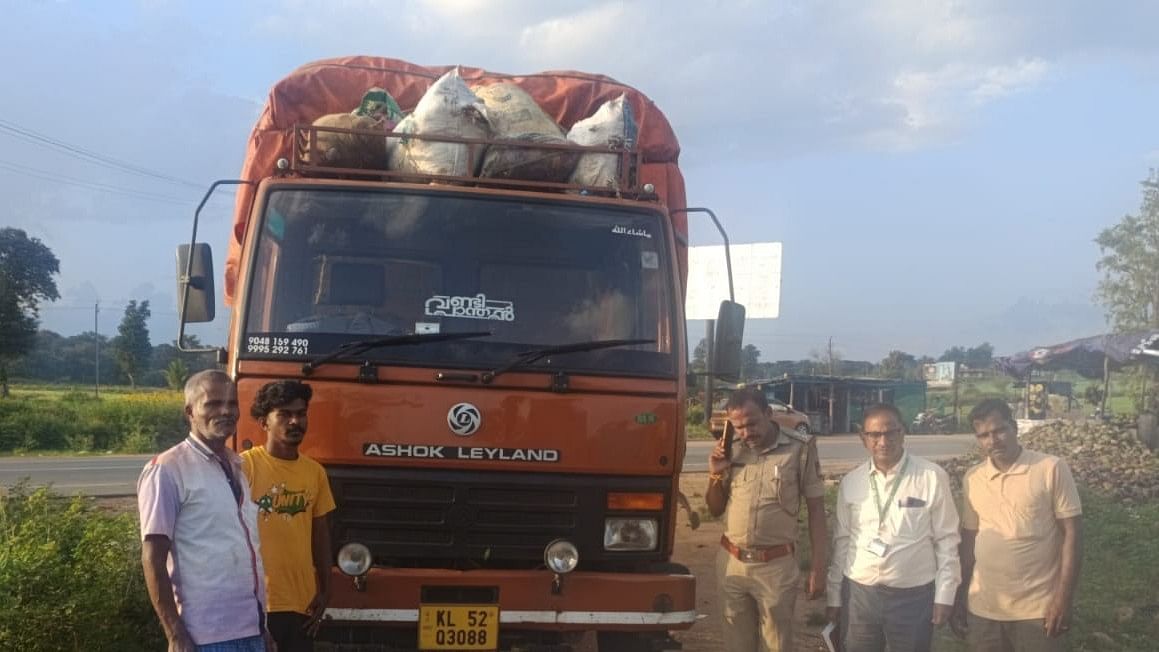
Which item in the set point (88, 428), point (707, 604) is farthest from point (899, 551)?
point (88, 428)

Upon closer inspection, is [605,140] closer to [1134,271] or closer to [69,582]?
[69,582]

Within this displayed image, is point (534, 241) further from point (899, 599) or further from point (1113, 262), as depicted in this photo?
point (1113, 262)

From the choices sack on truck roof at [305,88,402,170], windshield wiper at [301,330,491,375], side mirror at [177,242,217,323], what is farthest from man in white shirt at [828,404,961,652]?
side mirror at [177,242,217,323]

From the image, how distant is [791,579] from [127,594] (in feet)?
10.8

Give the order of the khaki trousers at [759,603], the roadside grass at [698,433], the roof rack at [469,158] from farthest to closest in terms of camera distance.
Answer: the roadside grass at [698,433] < the roof rack at [469,158] < the khaki trousers at [759,603]

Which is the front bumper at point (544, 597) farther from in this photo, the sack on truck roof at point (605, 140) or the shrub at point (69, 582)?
the sack on truck roof at point (605, 140)

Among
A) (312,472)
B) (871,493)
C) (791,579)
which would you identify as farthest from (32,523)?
(871,493)

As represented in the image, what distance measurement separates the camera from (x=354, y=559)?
418 cm

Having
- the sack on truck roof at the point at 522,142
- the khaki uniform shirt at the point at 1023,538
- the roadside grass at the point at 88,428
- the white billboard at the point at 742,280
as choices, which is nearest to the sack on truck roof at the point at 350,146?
the sack on truck roof at the point at 522,142

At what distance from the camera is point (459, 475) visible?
14.1 feet

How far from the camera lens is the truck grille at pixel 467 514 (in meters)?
4.27

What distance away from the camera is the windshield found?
4.42 m

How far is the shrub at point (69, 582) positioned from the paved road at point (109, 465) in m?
5.85

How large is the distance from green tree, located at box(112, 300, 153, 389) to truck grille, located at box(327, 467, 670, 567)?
44.7 meters
